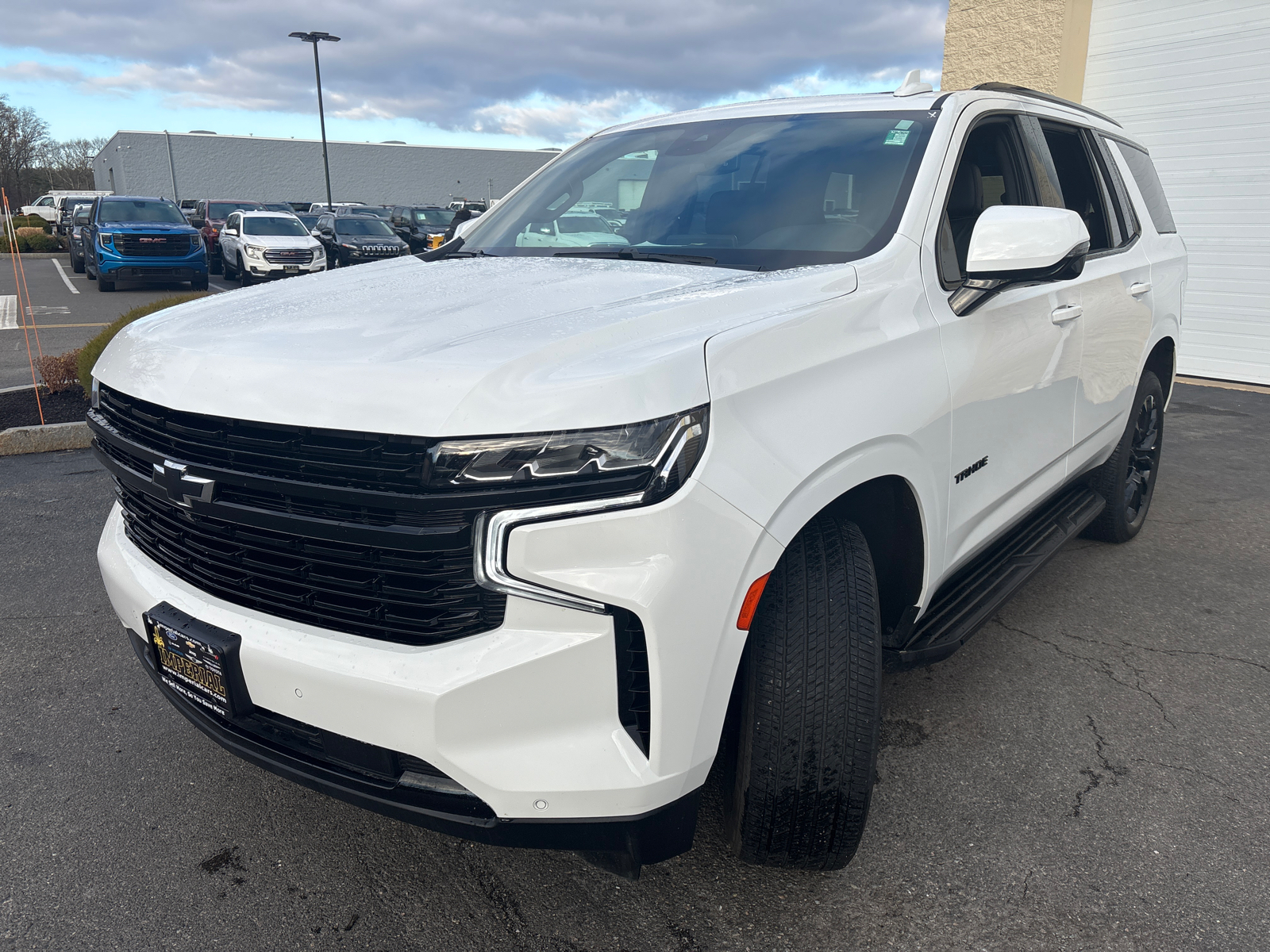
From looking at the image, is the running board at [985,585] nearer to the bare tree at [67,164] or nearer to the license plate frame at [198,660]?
the license plate frame at [198,660]

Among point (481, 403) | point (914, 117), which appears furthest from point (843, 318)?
point (914, 117)

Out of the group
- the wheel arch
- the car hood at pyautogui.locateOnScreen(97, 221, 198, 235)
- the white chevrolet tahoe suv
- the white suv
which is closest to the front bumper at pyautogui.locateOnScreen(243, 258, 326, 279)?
the white suv

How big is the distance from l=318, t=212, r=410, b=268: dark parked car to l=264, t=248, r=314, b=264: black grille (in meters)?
1.79

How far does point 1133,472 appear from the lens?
4617 mm

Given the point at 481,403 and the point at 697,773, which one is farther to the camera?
the point at 697,773

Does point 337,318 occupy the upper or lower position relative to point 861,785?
upper

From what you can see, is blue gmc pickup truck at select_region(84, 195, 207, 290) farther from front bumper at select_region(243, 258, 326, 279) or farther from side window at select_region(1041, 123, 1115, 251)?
side window at select_region(1041, 123, 1115, 251)

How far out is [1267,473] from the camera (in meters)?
6.18

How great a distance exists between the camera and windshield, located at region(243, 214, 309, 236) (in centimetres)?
1955

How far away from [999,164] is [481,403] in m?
2.33

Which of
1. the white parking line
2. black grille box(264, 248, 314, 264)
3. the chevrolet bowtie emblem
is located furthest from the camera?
the white parking line

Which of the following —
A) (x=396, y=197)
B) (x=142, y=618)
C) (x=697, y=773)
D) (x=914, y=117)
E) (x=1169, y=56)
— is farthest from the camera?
(x=396, y=197)

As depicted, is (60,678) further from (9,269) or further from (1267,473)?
(9,269)

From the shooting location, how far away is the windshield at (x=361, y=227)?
21.9 metres
